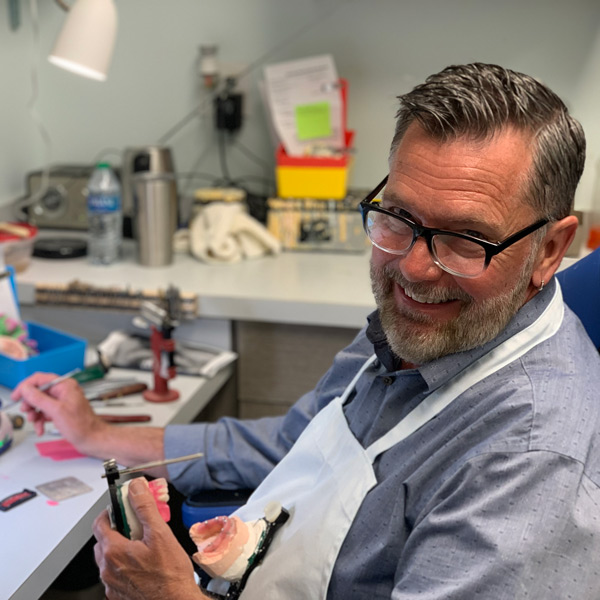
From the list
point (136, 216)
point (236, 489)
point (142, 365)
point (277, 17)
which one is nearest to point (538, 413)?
point (236, 489)

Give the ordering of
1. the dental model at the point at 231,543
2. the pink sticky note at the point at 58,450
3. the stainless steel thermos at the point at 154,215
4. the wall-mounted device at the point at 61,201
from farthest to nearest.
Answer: the wall-mounted device at the point at 61,201 → the stainless steel thermos at the point at 154,215 → the pink sticky note at the point at 58,450 → the dental model at the point at 231,543

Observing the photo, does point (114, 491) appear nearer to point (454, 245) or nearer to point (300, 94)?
point (454, 245)

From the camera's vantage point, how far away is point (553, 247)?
1021 millimetres

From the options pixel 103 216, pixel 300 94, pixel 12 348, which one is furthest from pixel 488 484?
pixel 300 94

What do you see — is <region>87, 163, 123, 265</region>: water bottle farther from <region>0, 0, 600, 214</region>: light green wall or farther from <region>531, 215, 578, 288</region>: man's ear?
<region>531, 215, 578, 288</region>: man's ear

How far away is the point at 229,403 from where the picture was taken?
2.07 meters

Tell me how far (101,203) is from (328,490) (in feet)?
4.33

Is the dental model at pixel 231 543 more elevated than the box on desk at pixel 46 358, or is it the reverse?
the dental model at pixel 231 543

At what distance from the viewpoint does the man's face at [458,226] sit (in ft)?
3.15

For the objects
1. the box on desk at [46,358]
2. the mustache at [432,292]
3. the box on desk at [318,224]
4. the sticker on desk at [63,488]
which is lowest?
Answer: the sticker on desk at [63,488]

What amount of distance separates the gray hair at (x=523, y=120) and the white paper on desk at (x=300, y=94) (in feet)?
4.42

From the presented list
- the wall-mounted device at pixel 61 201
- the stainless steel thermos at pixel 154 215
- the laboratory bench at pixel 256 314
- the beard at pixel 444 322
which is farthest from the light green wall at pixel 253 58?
the beard at pixel 444 322

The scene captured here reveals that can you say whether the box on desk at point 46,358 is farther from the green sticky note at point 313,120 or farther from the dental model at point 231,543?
the green sticky note at point 313,120

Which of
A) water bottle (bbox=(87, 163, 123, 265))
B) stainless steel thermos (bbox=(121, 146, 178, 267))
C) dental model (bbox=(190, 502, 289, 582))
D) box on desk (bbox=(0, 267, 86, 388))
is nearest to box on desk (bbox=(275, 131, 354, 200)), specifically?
stainless steel thermos (bbox=(121, 146, 178, 267))
